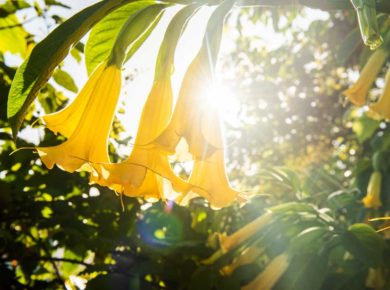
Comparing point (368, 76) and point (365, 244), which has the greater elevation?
point (368, 76)

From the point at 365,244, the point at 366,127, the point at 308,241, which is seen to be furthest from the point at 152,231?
the point at 366,127

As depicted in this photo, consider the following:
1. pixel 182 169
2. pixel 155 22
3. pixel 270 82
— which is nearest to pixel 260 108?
pixel 270 82

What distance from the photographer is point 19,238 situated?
1981 mm

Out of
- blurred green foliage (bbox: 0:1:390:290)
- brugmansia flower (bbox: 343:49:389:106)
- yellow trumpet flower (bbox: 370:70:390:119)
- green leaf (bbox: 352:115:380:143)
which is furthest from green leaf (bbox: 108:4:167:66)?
green leaf (bbox: 352:115:380:143)

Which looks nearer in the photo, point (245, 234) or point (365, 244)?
point (365, 244)

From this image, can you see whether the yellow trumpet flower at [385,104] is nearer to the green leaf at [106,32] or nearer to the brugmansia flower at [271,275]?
the brugmansia flower at [271,275]

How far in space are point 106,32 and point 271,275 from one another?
41.5 inches

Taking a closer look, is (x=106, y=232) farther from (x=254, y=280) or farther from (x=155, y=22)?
(x=155, y=22)

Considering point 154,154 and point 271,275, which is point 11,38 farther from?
point 271,275

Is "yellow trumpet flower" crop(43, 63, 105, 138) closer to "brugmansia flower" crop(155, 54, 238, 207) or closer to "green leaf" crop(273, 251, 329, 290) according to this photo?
"brugmansia flower" crop(155, 54, 238, 207)

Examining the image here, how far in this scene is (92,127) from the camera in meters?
0.84

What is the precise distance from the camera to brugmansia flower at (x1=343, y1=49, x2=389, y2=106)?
1.50m

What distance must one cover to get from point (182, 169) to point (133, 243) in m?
0.74

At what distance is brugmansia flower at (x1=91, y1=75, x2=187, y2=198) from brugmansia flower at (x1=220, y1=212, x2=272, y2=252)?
2.89 ft
